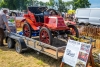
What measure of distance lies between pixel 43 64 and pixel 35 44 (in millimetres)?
913

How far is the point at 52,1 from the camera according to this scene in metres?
53.6

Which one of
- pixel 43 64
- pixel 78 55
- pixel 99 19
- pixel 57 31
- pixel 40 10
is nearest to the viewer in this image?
pixel 78 55

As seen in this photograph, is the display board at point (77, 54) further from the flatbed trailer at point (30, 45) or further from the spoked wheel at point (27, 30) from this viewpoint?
the spoked wheel at point (27, 30)

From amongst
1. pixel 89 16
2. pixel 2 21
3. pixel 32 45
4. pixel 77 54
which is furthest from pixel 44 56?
pixel 89 16

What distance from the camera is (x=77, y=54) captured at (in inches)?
180

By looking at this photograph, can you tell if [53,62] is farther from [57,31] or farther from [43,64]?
[57,31]

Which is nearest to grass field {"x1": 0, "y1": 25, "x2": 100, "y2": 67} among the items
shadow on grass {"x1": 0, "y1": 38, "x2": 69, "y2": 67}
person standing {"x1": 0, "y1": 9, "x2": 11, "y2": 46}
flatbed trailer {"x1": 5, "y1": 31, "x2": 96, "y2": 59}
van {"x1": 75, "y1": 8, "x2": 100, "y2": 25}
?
shadow on grass {"x1": 0, "y1": 38, "x2": 69, "y2": 67}

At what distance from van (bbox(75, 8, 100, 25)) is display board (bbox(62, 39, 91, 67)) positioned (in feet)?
37.3

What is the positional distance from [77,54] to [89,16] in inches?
488

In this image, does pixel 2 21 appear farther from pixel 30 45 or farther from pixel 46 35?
pixel 46 35

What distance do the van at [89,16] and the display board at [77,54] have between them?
11.4 m

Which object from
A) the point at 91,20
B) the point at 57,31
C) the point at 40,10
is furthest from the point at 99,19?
the point at 57,31

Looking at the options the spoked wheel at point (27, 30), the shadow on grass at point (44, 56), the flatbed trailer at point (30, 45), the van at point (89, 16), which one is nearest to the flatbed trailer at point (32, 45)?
the flatbed trailer at point (30, 45)

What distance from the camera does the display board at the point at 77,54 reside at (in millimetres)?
4398
